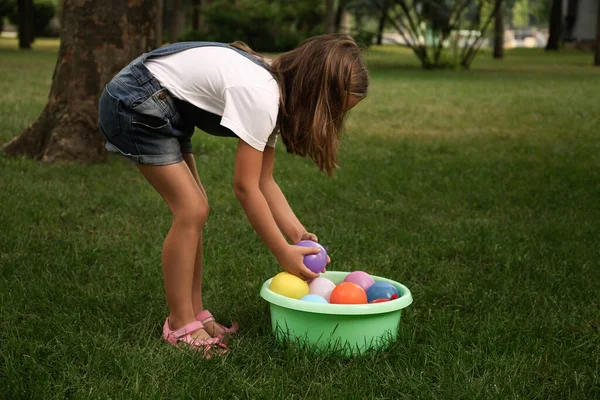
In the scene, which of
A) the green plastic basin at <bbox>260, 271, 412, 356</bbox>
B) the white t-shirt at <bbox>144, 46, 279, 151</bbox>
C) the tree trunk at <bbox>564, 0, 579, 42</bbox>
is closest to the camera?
the white t-shirt at <bbox>144, 46, 279, 151</bbox>

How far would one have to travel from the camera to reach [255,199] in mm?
2682

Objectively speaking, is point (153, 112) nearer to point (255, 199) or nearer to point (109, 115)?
point (109, 115)

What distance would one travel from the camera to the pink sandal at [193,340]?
282cm

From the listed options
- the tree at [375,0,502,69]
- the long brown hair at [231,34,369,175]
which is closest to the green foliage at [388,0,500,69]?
the tree at [375,0,502,69]

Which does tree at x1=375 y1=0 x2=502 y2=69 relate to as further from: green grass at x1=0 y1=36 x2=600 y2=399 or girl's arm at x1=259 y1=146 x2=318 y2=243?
girl's arm at x1=259 y1=146 x2=318 y2=243

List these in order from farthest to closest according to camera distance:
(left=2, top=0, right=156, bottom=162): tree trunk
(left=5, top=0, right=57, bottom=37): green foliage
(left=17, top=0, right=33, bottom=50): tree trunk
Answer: (left=5, top=0, right=57, bottom=37): green foliage < (left=17, top=0, right=33, bottom=50): tree trunk < (left=2, top=0, right=156, bottom=162): tree trunk

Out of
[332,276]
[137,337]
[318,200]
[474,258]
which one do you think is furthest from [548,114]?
[137,337]

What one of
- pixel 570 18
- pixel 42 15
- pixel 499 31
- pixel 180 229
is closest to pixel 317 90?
pixel 180 229

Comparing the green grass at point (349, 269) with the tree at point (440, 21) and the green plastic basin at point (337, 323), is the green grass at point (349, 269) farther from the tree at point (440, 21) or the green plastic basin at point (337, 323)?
the tree at point (440, 21)

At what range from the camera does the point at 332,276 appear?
3352 millimetres

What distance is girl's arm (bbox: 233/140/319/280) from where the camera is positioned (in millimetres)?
2635

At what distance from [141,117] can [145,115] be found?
0.06 ft

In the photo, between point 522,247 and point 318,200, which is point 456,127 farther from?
point 522,247

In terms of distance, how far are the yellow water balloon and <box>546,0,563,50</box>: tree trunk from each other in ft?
102
